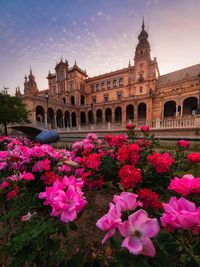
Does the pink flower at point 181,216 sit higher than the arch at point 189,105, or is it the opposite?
the arch at point 189,105

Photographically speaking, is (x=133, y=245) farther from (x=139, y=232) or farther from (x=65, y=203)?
(x=65, y=203)

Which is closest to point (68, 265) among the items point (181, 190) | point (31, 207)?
point (181, 190)

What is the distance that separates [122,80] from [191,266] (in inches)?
1499

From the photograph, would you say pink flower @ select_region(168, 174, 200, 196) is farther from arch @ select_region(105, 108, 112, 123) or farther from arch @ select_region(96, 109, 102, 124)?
arch @ select_region(96, 109, 102, 124)

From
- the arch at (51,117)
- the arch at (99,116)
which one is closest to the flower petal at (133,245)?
the arch at (51,117)

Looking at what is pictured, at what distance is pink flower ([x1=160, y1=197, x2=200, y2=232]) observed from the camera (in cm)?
60

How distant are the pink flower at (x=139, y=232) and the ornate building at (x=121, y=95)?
78.9 ft

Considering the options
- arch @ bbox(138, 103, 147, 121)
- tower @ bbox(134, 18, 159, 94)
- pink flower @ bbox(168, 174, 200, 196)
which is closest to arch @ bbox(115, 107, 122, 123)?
arch @ bbox(138, 103, 147, 121)

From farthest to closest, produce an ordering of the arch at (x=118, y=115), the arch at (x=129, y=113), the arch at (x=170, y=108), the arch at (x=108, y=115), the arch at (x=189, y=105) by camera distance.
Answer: the arch at (x=108, y=115) < the arch at (x=118, y=115) < the arch at (x=129, y=113) < the arch at (x=170, y=108) < the arch at (x=189, y=105)

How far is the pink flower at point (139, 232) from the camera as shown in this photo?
60 cm

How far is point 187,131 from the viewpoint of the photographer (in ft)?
35.8

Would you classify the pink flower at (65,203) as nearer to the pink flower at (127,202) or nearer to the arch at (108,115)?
the pink flower at (127,202)

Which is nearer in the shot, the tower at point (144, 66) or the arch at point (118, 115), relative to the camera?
the tower at point (144, 66)

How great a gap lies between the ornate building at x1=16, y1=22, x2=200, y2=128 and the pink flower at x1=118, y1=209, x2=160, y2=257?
24045 millimetres
